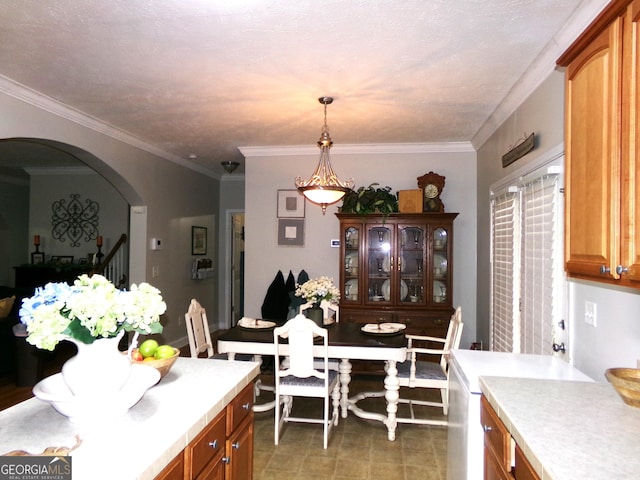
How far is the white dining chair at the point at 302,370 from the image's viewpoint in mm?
2863

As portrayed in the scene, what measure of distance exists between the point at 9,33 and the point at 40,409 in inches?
83.6

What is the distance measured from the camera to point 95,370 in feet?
4.29

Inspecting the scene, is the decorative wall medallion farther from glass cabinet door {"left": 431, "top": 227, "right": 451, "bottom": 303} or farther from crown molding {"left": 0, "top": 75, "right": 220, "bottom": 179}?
glass cabinet door {"left": 431, "top": 227, "right": 451, "bottom": 303}

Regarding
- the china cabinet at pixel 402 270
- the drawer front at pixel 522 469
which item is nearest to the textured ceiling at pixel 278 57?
the china cabinet at pixel 402 270

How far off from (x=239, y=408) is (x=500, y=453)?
104cm

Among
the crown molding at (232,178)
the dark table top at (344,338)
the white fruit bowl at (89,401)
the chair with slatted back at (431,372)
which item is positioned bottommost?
the chair with slatted back at (431,372)

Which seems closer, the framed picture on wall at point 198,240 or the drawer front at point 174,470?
the drawer front at point 174,470

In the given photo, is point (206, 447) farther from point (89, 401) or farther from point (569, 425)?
point (569, 425)

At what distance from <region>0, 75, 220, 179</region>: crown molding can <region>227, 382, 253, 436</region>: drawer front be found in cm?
285

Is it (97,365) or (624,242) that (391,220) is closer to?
(624,242)

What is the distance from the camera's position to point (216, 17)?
85.4 inches

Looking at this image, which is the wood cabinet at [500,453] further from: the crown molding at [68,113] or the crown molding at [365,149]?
the crown molding at [68,113]

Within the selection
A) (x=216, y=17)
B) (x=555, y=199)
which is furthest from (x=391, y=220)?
(x=216, y=17)

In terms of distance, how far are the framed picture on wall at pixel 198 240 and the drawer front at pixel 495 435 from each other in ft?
16.8
